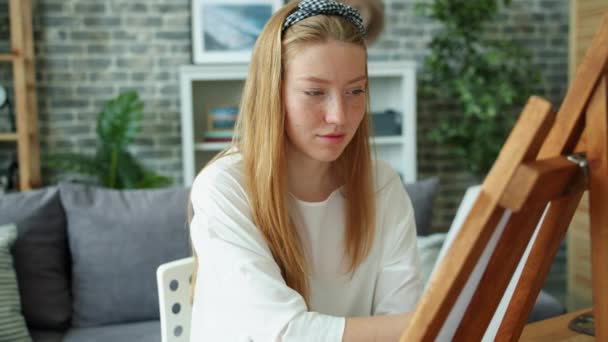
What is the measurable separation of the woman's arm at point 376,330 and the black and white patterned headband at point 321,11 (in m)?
0.61

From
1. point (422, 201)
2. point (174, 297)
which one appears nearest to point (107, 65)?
point (422, 201)

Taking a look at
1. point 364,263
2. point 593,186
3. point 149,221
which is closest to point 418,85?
point 149,221

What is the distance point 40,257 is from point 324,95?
1637 millimetres

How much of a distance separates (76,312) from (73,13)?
2.00 metres

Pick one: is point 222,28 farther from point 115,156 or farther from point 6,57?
point 6,57

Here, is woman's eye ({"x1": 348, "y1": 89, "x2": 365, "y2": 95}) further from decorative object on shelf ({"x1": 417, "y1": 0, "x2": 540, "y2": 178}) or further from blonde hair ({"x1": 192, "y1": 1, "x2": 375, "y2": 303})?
decorative object on shelf ({"x1": 417, "y1": 0, "x2": 540, "y2": 178})

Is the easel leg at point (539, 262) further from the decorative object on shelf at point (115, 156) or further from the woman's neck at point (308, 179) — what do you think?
the decorative object on shelf at point (115, 156)

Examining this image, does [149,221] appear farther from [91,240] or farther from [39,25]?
[39,25]

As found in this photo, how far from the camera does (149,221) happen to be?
2523mm

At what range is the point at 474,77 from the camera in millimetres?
3746

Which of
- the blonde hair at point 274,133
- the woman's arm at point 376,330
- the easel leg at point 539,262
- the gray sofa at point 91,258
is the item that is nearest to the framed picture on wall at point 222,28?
the gray sofa at point 91,258

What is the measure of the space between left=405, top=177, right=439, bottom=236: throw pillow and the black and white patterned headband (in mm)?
1500

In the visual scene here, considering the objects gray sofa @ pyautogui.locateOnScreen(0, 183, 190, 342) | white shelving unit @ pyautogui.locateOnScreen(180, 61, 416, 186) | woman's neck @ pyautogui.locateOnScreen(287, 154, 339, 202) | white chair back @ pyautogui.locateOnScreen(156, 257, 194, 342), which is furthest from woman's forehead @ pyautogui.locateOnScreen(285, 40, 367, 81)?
white shelving unit @ pyautogui.locateOnScreen(180, 61, 416, 186)

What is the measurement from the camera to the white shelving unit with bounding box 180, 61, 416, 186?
11.4 ft
